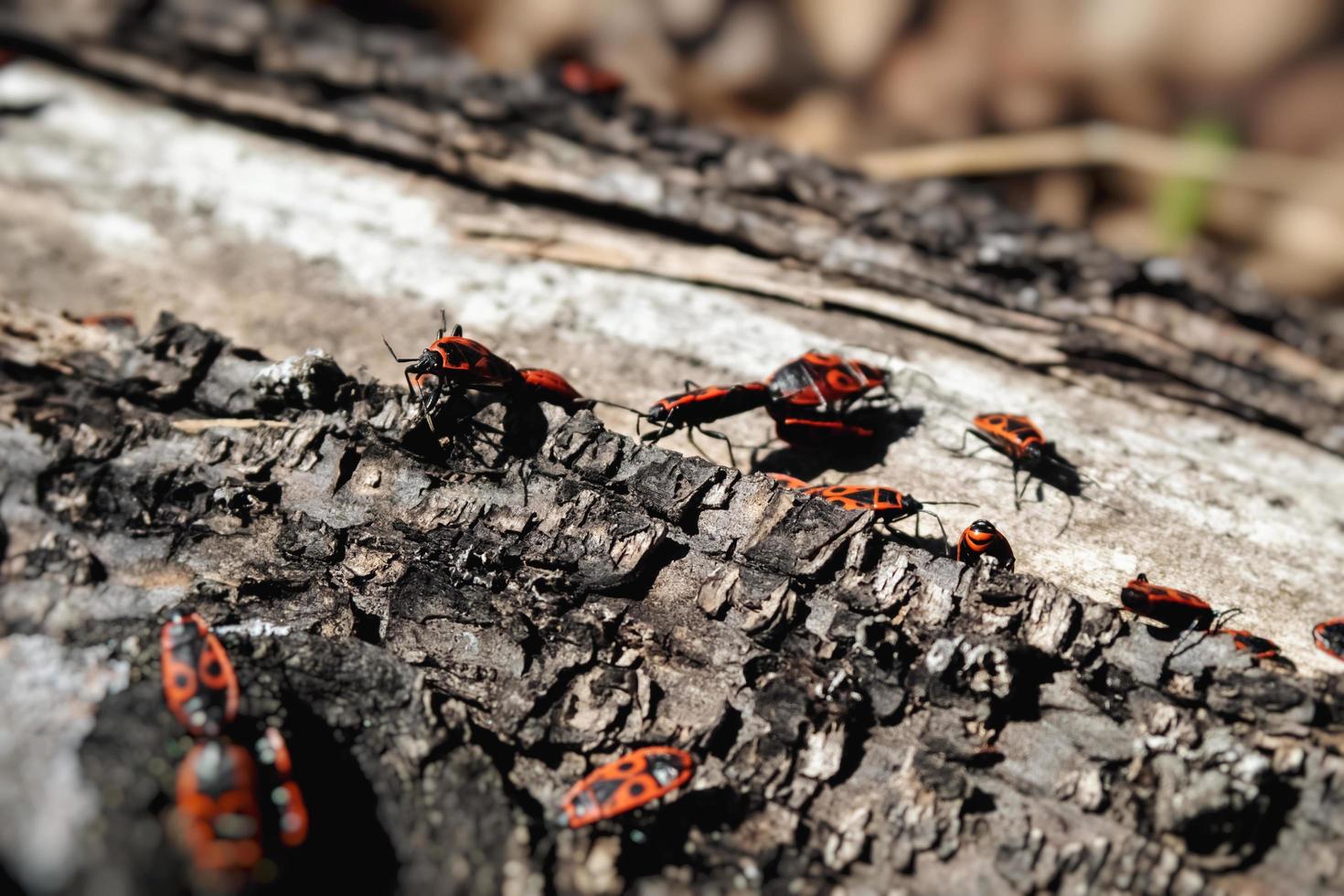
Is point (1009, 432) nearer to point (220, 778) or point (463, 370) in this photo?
point (463, 370)

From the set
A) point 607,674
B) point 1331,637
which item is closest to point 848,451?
point 607,674

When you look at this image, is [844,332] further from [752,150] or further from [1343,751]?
[1343,751]

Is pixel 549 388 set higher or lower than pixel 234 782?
higher

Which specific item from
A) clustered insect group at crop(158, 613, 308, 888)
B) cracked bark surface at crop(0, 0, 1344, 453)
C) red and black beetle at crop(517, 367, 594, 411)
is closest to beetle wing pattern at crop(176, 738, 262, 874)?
clustered insect group at crop(158, 613, 308, 888)

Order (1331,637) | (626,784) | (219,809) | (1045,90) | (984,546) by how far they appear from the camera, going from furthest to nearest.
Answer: (1045,90) → (984,546) → (1331,637) → (626,784) → (219,809)

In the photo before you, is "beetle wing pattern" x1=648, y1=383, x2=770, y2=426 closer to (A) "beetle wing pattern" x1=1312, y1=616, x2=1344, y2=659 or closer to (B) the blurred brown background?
(A) "beetle wing pattern" x1=1312, y1=616, x2=1344, y2=659

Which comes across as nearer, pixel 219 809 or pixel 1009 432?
pixel 219 809

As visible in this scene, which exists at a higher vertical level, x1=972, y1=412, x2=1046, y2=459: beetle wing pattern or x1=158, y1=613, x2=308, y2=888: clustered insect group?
x1=972, y1=412, x2=1046, y2=459: beetle wing pattern
